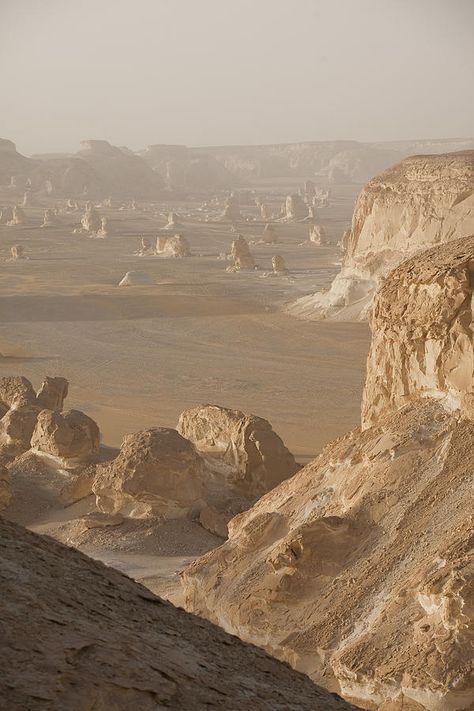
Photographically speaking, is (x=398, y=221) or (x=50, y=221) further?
(x=50, y=221)

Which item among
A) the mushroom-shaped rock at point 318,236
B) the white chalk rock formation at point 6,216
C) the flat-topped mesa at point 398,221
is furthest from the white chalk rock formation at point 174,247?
the white chalk rock formation at point 6,216

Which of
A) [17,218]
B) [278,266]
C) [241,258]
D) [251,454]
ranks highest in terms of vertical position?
[17,218]

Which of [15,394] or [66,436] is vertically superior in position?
[15,394]

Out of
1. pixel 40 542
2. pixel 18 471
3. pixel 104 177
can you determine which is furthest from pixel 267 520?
pixel 104 177

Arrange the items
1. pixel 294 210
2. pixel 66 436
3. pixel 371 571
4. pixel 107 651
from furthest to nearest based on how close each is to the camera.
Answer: pixel 294 210, pixel 66 436, pixel 371 571, pixel 107 651

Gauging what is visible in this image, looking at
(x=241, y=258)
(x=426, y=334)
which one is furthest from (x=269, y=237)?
(x=426, y=334)

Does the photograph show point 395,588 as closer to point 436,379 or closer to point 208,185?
point 436,379

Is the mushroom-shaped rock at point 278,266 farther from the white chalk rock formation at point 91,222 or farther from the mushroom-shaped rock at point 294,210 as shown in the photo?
the mushroom-shaped rock at point 294,210

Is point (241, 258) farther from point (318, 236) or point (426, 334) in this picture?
point (426, 334)
